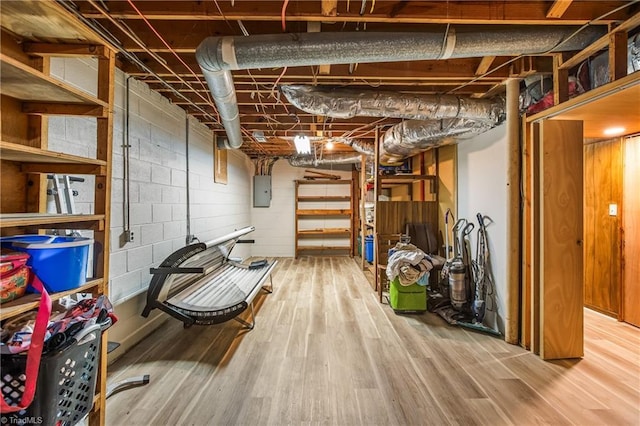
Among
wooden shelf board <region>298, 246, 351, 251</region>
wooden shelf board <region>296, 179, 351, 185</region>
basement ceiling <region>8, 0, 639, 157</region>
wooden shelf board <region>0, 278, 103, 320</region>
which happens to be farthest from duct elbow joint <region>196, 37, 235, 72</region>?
wooden shelf board <region>298, 246, 351, 251</region>

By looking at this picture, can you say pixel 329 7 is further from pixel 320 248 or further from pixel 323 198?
pixel 320 248

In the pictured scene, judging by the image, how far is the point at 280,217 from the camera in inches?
269

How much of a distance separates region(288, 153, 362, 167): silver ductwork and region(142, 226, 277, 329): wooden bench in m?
2.96

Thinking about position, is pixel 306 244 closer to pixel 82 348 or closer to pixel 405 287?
pixel 405 287

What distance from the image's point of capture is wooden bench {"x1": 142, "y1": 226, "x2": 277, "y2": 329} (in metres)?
2.46

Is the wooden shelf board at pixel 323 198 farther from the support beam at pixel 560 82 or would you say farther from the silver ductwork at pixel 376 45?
the silver ductwork at pixel 376 45

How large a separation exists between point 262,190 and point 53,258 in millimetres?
5552

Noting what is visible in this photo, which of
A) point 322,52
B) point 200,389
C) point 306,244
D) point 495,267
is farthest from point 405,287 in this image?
point 306,244

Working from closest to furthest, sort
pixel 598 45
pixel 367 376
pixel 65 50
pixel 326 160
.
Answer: pixel 65 50 → pixel 598 45 → pixel 367 376 → pixel 326 160

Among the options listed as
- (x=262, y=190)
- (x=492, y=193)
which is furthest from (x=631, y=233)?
(x=262, y=190)

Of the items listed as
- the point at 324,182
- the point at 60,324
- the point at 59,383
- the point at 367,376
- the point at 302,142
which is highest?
the point at 302,142

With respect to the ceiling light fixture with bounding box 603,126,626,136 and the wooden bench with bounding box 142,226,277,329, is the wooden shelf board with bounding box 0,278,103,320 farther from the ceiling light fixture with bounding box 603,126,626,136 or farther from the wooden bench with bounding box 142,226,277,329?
the ceiling light fixture with bounding box 603,126,626,136

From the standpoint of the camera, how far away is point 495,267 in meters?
2.84

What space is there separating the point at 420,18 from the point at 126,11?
185 centimetres
